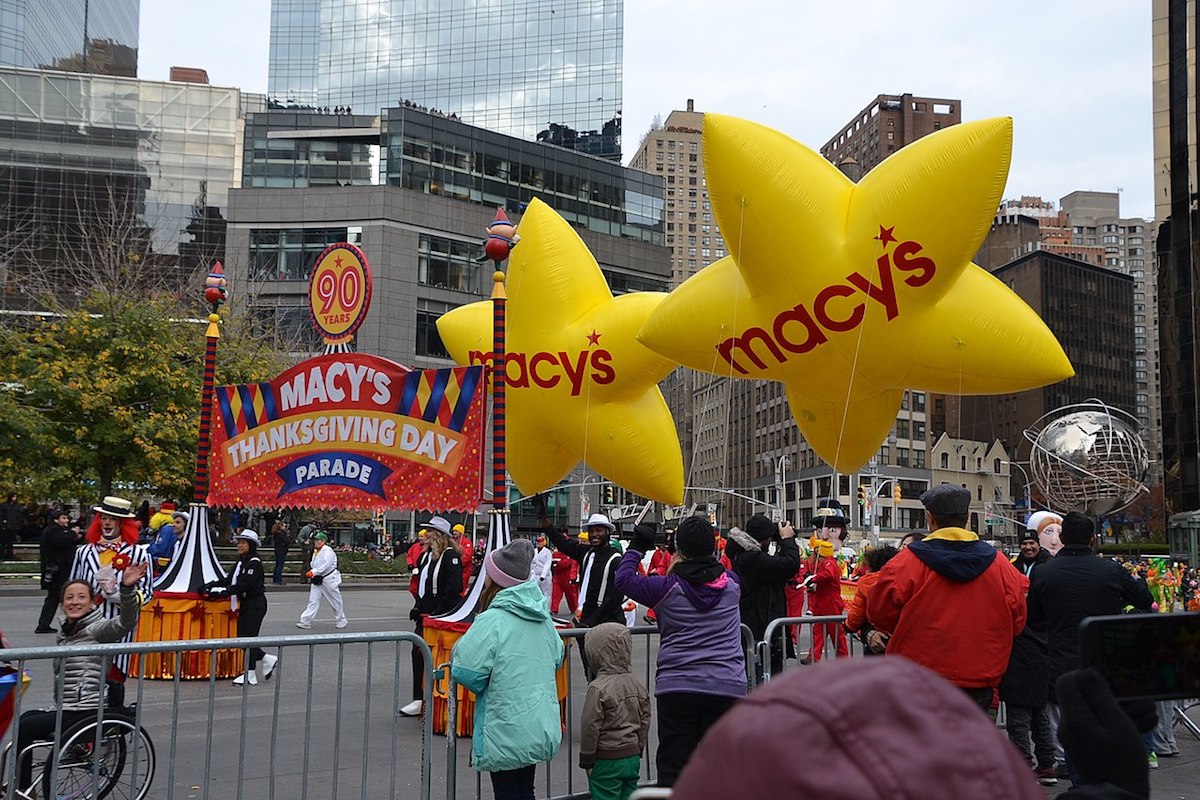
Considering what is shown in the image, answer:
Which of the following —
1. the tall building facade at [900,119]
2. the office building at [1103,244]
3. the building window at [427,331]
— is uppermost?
the tall building facade at [900,119]

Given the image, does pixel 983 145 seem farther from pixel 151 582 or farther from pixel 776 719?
pixel 151 582

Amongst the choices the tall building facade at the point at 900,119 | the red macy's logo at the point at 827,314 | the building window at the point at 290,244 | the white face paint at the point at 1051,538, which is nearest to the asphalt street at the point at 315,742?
the white face paint at the point at 1051,538

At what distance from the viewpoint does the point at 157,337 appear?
2828cm

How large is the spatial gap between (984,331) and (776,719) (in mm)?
8106

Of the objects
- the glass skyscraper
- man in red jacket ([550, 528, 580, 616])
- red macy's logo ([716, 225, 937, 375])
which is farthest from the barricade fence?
the glass skyscraper

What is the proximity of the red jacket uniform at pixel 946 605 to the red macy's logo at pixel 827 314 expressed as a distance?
3223mm

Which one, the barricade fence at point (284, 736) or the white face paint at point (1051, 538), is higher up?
the white face paint at point (1051, 538)

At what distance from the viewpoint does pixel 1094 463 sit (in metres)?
22.9

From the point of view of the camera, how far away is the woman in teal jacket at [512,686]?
5.41 meters

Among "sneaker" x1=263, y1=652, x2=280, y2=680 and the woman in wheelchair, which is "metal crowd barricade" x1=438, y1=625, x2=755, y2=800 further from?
"sneaker" x1=263, y1=652, x2=280, y2=680

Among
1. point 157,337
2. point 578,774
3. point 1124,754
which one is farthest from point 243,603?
point 157,337

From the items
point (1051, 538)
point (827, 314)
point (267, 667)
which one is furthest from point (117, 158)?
point (1051, 538)

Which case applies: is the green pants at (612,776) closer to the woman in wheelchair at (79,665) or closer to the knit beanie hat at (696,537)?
the knit beanie hat at (696,537)

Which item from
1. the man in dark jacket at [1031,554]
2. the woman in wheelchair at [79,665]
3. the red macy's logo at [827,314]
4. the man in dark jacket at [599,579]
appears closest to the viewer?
the woman in wheelchair at [79,665]
